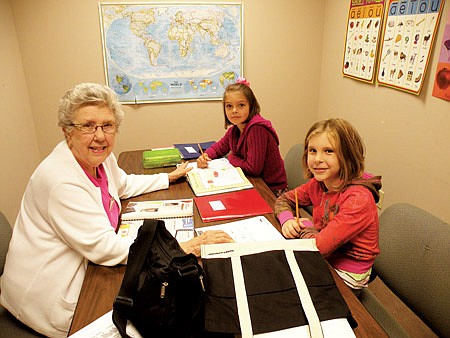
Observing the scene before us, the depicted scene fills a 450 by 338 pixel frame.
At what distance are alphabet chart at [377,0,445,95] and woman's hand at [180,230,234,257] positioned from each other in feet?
5.05

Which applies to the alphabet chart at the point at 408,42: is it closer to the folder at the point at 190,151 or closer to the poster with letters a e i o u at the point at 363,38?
the poster with letters a e i o u at the point at 363,38

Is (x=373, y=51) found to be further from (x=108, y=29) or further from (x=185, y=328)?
(x=185, y=328)

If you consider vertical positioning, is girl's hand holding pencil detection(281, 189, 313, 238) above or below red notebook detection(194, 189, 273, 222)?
above

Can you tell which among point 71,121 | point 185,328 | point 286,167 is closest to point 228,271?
point 185,328

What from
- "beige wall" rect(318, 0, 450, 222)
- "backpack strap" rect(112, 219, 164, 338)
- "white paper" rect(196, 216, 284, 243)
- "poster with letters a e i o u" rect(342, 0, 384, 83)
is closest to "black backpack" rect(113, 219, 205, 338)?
"backpack strap" rect(112, 219, 164, 338)

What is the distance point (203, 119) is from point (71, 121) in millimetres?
2032

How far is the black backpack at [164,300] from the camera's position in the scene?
32.0 inches

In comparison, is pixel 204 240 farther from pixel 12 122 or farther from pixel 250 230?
pixel 12 122

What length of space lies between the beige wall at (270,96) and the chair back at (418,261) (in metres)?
0.79

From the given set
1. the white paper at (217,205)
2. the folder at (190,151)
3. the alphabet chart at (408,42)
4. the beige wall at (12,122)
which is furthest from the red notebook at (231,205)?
the beige wall at (12,122)

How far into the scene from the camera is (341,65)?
2.88 metres

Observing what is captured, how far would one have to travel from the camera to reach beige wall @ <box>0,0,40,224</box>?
244 cm

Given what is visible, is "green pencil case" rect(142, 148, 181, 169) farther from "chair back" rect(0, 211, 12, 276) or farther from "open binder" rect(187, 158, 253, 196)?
"chair back" rect(0, 211, 12, 276)

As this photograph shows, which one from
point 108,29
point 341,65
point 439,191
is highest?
point 108,29
